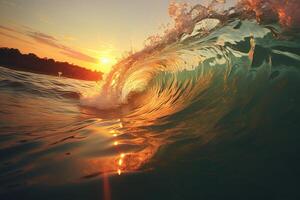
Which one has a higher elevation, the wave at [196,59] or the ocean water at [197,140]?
the wave at [196,59]

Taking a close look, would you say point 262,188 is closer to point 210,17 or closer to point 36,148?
point 36,148

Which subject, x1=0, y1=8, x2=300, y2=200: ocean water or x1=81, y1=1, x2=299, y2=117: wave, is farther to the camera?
x1=81, y1=1, x2=299, y2=117: wave

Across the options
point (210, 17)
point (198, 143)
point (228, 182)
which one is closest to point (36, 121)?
point (198, 143)

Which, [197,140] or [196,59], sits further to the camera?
[196,59]

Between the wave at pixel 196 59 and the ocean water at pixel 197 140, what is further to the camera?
the wave at pixel 196 59

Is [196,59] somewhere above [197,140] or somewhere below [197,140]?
above

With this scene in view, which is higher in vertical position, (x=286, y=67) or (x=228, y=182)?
(x=286, y=67)

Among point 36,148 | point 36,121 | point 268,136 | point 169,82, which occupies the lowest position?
point 268,136

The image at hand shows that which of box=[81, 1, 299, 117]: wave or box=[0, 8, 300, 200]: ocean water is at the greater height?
box=[81, 1, 299, 117]: wave
